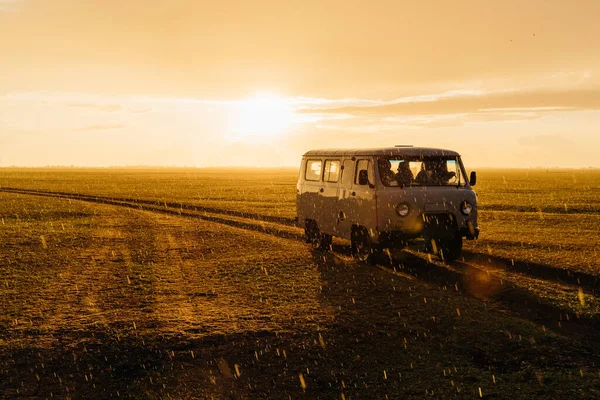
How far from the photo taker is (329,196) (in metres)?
15.0

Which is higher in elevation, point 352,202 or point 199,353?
point 352,202

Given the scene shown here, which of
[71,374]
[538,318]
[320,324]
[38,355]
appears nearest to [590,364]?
[538,318]

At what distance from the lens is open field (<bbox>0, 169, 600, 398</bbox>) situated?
21.1 ft

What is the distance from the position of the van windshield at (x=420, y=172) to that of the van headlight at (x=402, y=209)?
567 mm

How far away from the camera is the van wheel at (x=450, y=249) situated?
536 inches

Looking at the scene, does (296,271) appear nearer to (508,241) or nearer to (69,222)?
(508,241)

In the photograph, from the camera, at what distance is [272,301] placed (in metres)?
10.0

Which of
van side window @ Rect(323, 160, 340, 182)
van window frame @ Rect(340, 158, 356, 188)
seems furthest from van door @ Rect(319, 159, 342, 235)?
van window frame @ Rect(340, 158, 356, 188)

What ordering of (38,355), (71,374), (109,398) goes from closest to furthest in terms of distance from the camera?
(109,398), (71,374), (38,355)

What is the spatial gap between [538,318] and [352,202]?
5.76 metres

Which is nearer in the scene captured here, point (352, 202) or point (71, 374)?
point (71, 374)

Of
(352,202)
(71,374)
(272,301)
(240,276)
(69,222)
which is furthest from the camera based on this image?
(69,222)

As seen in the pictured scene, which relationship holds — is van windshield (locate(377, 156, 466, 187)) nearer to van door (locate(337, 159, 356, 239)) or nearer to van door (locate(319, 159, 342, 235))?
van door (locate(337, 159, 356, 239))

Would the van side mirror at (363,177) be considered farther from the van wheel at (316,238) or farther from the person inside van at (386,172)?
the van wheel at (316,238)
